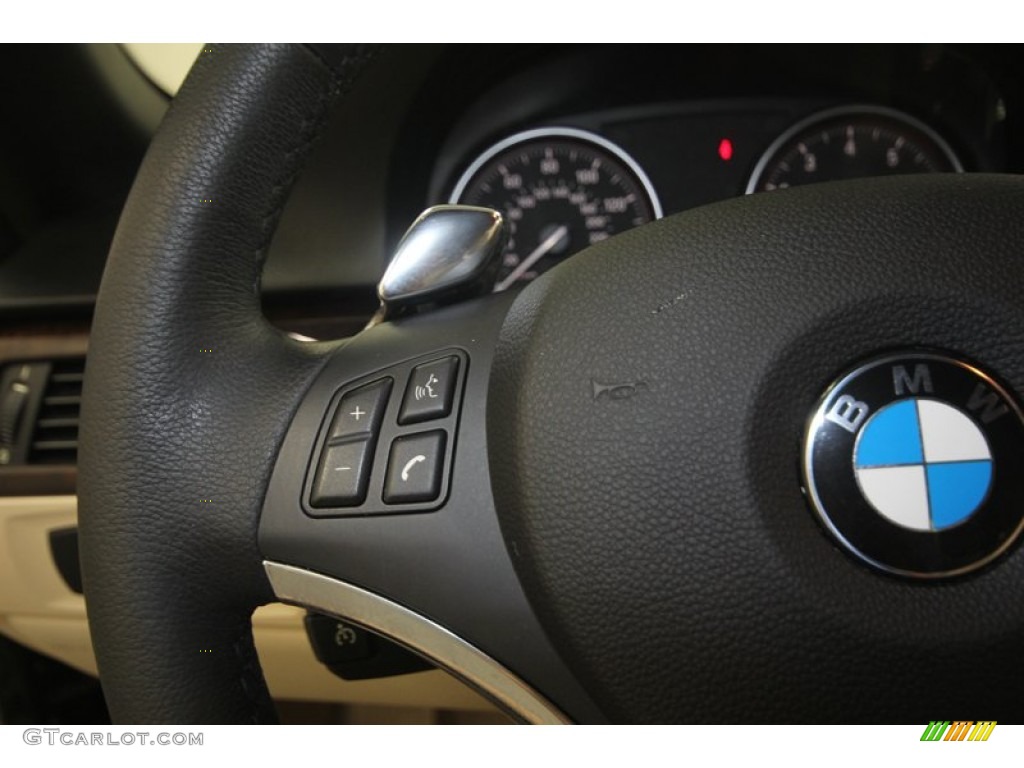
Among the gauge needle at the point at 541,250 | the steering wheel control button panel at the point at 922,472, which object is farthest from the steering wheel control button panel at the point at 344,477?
the gauge needle at the point at 541,250

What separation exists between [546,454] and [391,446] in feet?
0.29

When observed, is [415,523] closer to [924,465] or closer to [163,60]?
[924,465]

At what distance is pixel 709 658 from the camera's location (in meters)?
0.44

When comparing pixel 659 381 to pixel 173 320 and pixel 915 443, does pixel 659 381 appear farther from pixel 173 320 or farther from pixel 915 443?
pixel 173 320

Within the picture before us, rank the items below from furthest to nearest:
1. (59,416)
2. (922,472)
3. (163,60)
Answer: (163,60) → (59,416) → (922,472)

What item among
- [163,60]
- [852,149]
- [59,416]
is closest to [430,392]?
[59,416]

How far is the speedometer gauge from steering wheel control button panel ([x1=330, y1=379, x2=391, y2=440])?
0.61m

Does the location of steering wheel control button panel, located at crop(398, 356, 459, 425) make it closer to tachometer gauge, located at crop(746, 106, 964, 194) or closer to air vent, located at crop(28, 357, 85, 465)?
air vent, located at crop(28, 357, 85, 465)

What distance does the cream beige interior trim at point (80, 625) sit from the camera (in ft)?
2.85

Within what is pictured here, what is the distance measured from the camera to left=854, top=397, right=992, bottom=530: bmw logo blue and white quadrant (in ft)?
1.37

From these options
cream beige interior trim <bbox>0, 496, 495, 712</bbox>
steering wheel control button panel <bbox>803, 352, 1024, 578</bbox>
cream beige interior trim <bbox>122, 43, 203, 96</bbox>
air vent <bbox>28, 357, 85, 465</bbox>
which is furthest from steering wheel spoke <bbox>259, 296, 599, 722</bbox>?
cream beige interior trim <bbox>122, 43, 203, 96</bbox>

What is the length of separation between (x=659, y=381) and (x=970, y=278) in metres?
0.17

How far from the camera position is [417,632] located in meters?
0.47

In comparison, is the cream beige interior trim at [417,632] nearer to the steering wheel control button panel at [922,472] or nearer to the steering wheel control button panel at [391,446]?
the steering wheel control button panel at [391,446]
